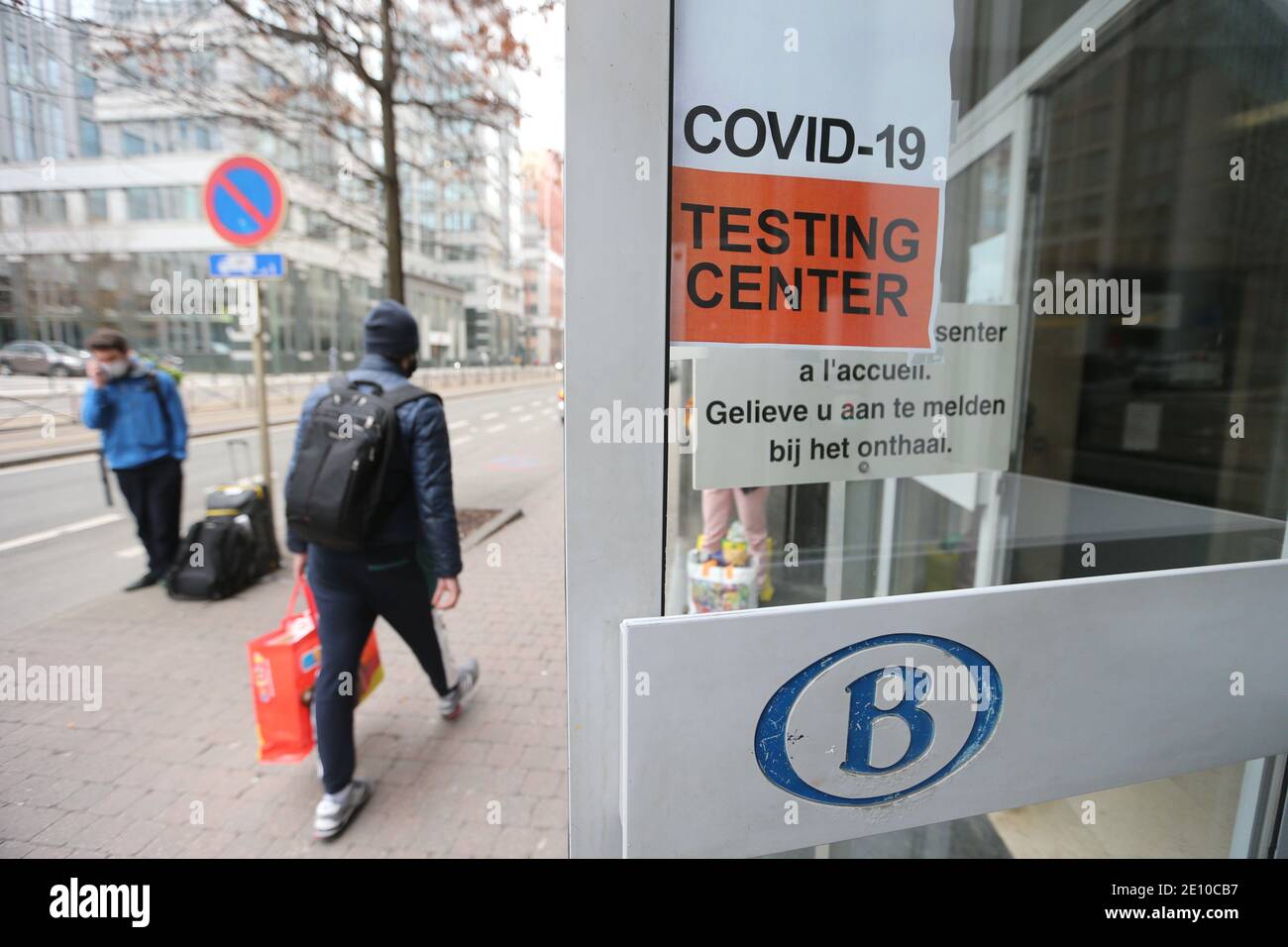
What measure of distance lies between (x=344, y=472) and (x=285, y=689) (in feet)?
3.34

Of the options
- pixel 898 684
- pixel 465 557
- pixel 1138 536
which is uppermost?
pixel 1138 536

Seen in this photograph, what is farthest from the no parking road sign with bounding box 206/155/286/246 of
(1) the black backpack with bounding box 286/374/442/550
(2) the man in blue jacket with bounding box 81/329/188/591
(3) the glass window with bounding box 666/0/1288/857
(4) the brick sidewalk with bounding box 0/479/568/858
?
(3) the glass window with bounding box 666/0/1288/857

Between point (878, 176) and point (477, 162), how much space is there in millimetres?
6618

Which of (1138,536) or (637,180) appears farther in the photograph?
(1138,536)

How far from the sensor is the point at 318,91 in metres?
5.88

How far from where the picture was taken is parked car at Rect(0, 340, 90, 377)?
4000 mm

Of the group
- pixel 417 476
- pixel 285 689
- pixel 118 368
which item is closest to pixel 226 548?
pixel 118 368

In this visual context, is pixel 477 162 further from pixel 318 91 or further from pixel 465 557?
pixel 465 557

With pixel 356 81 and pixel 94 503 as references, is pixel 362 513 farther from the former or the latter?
pixel 94 503

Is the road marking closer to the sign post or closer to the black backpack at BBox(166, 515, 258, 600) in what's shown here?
the black backpack at BBox(166, 515, 258, 600)

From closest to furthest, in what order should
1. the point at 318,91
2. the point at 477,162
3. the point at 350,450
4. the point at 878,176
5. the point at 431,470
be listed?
the point at 878,176, the point at 350,450, the point at 431,470, the point at 318,91, the point at 477,162

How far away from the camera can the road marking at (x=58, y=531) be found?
6156 mm

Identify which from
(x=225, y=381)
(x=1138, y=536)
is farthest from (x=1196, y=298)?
(x=225, y=381)

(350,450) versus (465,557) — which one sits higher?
(350,450)
